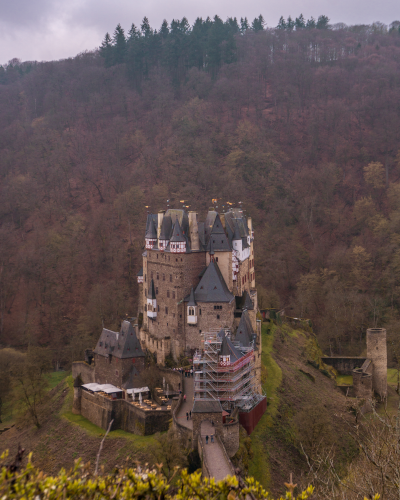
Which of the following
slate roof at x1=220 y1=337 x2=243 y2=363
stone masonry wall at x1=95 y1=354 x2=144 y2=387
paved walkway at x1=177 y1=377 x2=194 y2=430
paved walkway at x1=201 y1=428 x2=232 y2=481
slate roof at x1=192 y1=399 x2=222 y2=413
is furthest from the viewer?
stone masonry wall at x1=95 y1=354 x2=144 y2=387

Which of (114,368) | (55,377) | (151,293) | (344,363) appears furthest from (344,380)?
(55,377)

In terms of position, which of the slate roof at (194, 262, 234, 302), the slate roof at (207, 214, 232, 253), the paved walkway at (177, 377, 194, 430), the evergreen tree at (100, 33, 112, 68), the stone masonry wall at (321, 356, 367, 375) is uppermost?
the evergreen tree at (100, 33, 112, 68)

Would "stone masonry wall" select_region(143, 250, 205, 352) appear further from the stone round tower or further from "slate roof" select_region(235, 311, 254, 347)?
the stone round tower

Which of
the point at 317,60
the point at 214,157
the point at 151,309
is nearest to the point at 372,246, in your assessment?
the point at 214,157

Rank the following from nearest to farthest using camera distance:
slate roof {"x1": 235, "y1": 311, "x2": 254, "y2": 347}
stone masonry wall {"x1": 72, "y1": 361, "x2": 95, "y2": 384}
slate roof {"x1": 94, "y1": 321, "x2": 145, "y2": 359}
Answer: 1. slate roof {"x1": 235, "y1": 311, "x2": 254, "y2": 347}
2. slate roof {"x1": 94, "y1": 321, "x2": 145, "y2": 359}
3. stone masonry wall {"x1": 72, "y1": 361, "x2": 95, "y2": 384}

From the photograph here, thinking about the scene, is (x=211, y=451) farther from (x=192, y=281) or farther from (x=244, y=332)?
(x=192, y=281)

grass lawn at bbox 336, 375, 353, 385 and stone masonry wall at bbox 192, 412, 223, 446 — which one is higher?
stone masonry wall at bbox 192, 412, 223, 446

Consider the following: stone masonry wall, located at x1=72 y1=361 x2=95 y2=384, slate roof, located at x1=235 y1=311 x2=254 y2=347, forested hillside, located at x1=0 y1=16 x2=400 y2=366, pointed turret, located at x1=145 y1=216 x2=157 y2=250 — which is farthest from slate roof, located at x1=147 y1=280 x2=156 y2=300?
forested hillside, located at x1=0 y1=16 x2=400 y2=366

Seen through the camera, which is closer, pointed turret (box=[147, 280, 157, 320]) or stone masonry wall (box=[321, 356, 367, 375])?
pointed turret (box=[147, 280, 157, 320])
